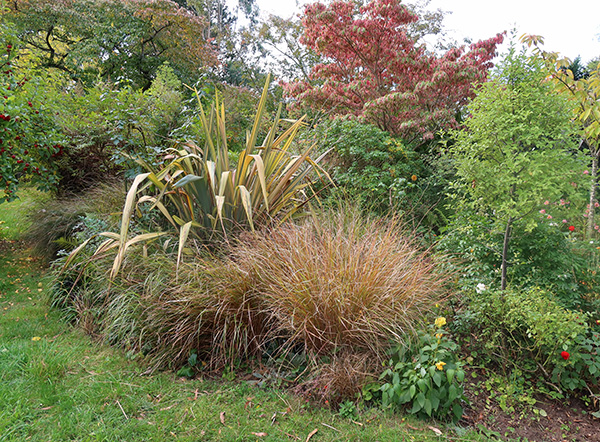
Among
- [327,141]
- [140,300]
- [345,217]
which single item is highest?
[327,141]

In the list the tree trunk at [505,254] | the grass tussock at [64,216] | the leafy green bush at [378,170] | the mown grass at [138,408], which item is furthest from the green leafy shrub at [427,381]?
the grass tussock at [64,216]

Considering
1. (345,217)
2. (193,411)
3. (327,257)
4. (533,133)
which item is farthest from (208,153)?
(533,133)

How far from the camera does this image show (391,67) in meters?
5.97

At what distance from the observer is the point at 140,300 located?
2494 mm

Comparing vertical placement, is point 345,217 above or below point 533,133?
below

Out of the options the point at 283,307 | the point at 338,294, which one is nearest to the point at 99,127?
the point at 283,307

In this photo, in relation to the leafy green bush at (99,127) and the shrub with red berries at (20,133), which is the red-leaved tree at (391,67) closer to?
the leafy green bush at (99,127)

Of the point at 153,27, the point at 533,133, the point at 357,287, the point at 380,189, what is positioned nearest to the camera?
the point at 357,287

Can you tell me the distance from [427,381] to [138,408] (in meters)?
1.50

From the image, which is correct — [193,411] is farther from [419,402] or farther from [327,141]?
[327,141]

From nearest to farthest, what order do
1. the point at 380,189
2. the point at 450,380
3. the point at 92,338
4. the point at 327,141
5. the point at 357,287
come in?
the point at 450,380, the point at 357,287, the point at 92,338, the point at 380,189, the point at 327,141

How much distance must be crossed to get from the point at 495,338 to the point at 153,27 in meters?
12.2

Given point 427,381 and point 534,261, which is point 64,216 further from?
point 534,261

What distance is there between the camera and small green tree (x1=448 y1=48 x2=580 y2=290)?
2.34m
